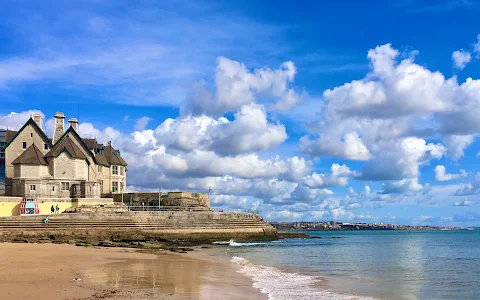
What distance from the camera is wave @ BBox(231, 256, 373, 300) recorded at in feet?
56.5

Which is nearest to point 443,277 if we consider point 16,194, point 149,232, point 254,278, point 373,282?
point 373,282

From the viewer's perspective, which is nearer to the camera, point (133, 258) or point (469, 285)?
point (469, 285)

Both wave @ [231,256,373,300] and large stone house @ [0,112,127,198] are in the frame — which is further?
large stone house @ [0,112,127,198]

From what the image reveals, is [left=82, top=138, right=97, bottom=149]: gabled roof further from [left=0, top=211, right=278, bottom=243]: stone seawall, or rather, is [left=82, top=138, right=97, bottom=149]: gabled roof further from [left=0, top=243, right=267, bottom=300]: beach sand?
[left=0, top=243, right=267, bottom=300]: beach sand

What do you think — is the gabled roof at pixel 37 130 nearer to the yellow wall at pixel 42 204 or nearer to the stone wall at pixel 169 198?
the stone wall at pixel 169 198

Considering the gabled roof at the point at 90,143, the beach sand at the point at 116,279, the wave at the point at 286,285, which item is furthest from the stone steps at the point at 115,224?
the wave at the point at 286,285

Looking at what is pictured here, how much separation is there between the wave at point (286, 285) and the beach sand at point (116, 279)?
57 cm

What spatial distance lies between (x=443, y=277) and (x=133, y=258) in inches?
669

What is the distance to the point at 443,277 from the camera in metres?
24.9

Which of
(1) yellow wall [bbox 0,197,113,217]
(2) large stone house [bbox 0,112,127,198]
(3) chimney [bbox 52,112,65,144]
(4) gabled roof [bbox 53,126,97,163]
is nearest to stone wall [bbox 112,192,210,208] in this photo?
(2) large stone house [bbox 0,112,127,198]

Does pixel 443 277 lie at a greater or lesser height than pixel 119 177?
lesser

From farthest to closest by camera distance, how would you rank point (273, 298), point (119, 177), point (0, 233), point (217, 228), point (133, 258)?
point (119, 177), point (217, 228), point (0, 233), point (133, 258), point (273, 298)

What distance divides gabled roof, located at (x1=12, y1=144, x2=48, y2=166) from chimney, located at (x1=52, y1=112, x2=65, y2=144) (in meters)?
4.87

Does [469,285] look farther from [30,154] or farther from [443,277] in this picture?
[30,154]
